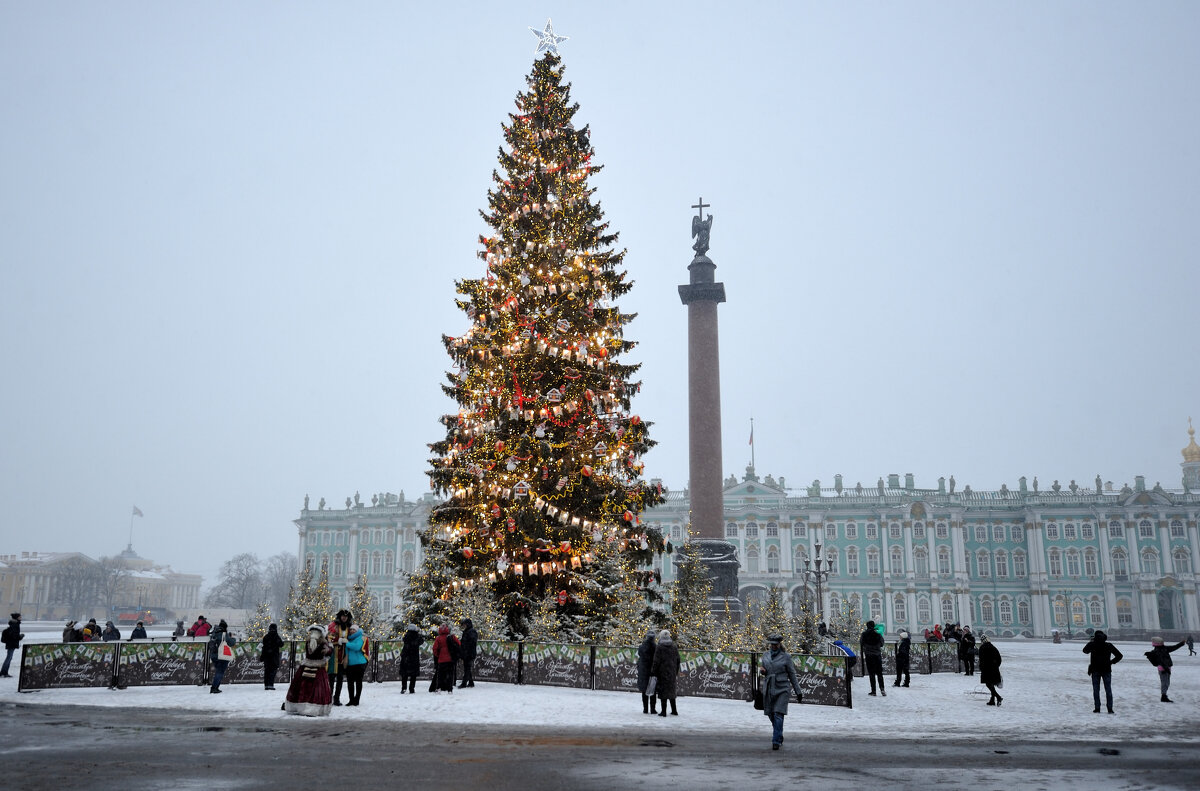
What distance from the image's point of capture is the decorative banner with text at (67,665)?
51.6 feet

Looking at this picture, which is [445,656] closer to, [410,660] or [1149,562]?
[410,660]

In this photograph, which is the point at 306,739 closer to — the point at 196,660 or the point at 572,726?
the point at 572,726

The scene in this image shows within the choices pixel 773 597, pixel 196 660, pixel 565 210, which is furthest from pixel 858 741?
pixel 773 597

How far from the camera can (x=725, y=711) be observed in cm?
1482

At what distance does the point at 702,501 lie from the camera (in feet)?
107

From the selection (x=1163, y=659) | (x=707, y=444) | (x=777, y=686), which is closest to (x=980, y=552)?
(x=707, y=444)

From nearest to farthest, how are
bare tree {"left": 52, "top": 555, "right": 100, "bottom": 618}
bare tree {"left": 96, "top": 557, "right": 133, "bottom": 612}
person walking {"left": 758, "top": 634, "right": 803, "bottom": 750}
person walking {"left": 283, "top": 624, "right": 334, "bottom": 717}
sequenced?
person walking {"left": 758, "top": 634, "right": 803, "bottom": 750} → person walking {"left": 283, "top": 624, "right": 334, "bottom": 717} → bare tree {"left": 52, "top": 555, "right": 100, "bottom": 618} → bare tree {"left": 96, "top": 557, "right": 133, "bottom": 612}

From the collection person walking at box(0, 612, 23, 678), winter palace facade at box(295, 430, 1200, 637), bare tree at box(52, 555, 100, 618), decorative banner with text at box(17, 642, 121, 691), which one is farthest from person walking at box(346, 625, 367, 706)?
bare tree at box(52, 555, 100, 618)

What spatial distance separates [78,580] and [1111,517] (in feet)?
376

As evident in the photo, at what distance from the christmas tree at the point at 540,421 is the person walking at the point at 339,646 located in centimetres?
550

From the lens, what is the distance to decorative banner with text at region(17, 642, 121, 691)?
1572 centimetres

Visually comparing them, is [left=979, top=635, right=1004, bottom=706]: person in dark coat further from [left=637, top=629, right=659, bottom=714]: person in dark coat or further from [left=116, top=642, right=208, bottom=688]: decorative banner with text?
[left=116, top=642, right=208, bottom=688]: decorative banner with text

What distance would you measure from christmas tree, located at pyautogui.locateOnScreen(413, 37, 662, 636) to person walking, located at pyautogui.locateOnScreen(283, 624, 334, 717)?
6762mm

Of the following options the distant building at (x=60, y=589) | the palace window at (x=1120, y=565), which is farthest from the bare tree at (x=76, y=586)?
the palace window at (x=1120, y=565)
